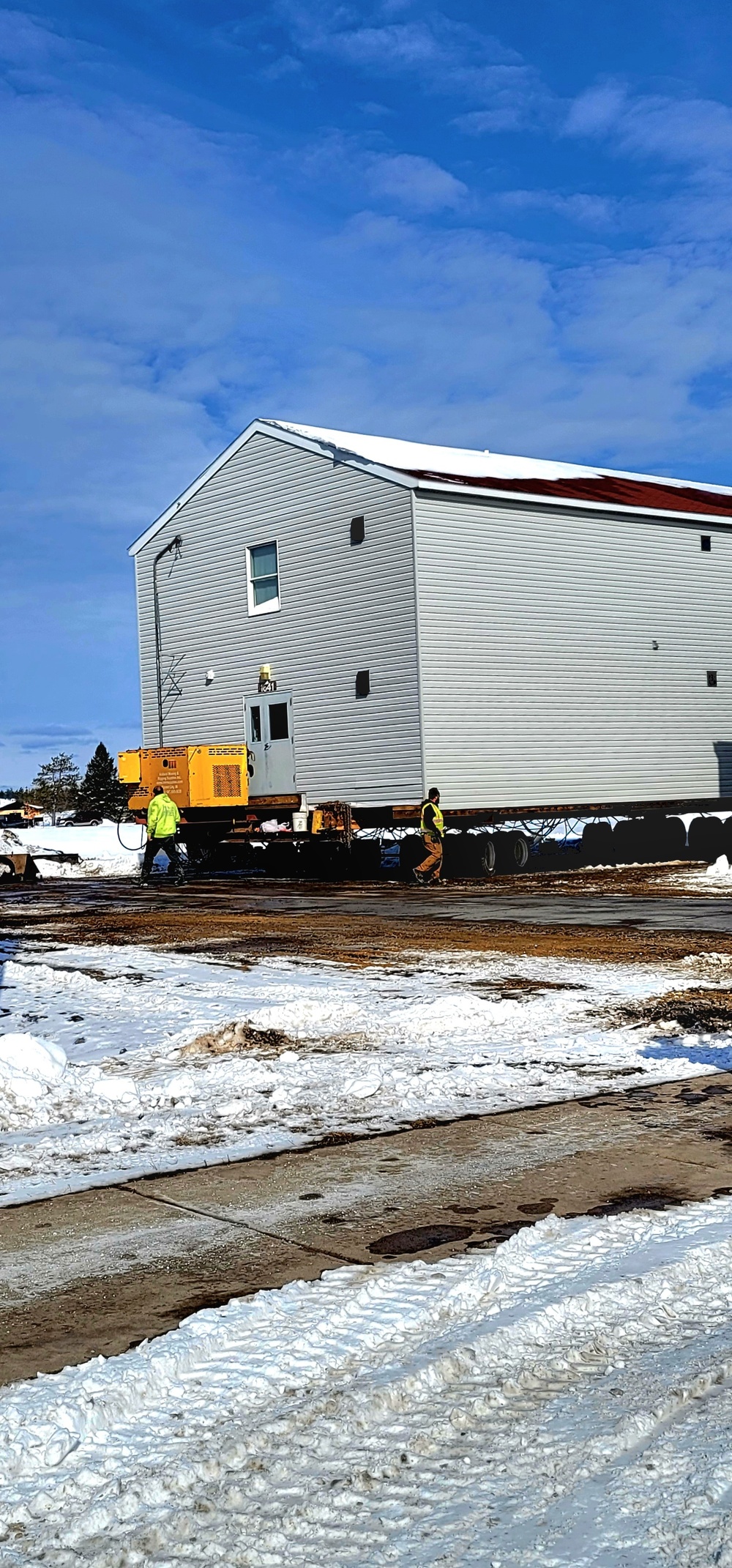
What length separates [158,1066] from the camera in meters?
8.11

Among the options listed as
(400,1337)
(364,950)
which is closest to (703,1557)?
(400,1337)

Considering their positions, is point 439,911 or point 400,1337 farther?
point 439,911

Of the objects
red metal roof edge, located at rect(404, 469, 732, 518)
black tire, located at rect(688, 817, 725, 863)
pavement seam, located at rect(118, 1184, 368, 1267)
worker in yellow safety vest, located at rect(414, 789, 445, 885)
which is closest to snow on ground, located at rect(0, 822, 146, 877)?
worker in yellow safety vest, located at rect(414, 789, 445, 885)

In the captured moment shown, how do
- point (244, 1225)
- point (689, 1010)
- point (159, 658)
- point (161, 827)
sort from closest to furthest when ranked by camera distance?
point (244, 1225)
point (689, 1010)
point (161, 827)
point (159, 658)

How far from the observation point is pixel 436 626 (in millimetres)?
26547

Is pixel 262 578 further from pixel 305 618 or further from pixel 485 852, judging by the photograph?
pixel 485 852

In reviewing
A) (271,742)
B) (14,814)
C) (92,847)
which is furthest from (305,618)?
(14,814)

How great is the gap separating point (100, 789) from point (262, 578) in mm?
65665

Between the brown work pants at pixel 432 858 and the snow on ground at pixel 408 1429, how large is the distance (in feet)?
64.4

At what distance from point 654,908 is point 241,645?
1528 centimetres

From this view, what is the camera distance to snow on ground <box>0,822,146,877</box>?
3189 cm

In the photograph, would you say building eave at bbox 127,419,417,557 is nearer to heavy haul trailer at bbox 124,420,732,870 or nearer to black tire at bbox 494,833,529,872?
heavy haul trailer at bbox 124,420,732,870

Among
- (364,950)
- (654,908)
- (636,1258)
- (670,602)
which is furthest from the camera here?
(670,602)

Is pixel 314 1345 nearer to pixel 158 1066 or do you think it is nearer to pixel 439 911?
pixel 158 1066
